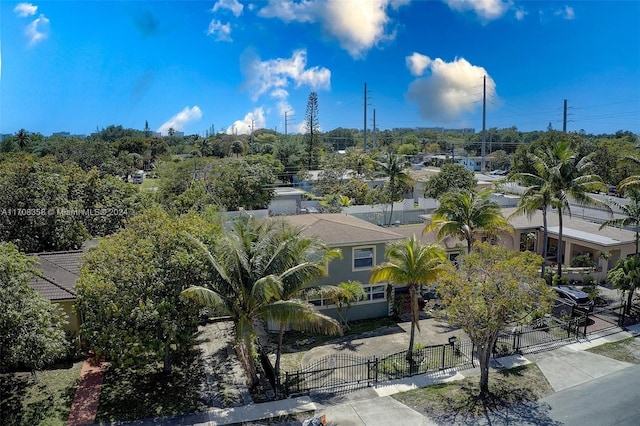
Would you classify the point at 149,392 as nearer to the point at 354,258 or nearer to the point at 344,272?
the point at 344,272

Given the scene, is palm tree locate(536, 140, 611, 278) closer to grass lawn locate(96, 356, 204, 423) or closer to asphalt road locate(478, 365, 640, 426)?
asphalt road locate(478, 365, 640, 426)

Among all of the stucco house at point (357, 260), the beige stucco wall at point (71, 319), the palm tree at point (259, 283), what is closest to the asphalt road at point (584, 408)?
the palm tree at point (259, 283)

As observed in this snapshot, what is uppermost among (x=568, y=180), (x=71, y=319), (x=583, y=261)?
(x=568, y=180)

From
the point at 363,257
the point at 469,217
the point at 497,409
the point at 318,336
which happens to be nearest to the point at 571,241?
the point at 469,217

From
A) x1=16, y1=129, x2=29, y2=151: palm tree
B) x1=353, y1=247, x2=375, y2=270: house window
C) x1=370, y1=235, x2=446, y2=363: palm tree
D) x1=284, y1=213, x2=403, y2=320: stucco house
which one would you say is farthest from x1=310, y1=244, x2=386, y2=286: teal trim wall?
x1=16, y1=129, x2=29, y2=151: palm tree

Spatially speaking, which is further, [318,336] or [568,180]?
[568,180]

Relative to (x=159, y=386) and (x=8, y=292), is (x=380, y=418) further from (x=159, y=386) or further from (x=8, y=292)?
(x=8, y=292)

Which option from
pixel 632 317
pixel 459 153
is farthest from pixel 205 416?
pixel 459 153
